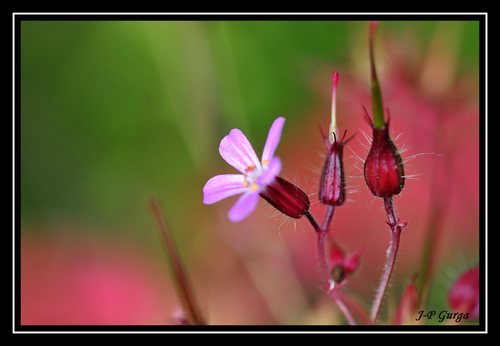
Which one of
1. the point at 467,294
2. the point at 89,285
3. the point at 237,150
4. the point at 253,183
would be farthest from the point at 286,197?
the point at 89,285

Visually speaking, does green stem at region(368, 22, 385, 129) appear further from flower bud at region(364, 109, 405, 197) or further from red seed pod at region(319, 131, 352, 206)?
red seed pod at region(319, 131, 352, 206)

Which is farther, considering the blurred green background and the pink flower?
the blurred green background

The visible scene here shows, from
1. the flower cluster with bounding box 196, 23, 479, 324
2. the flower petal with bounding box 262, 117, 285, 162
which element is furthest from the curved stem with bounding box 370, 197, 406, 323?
the flower petal with bounding box 262, 117, 285, 162

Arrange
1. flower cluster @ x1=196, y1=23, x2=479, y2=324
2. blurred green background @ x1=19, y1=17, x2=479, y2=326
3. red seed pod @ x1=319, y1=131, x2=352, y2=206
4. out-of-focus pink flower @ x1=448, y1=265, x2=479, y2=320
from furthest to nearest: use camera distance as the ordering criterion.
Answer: blurred green background @ x1=19, y1=17, x2=479, y2=326 → out-of-focus pink flower @ x1=448, y1=265, x2=479, y2=320 → red seed pod @ x1=319, y1=131, x2=352, y2=206 → flower cluster @ x1=196, y1=23, x2=479, y2=324

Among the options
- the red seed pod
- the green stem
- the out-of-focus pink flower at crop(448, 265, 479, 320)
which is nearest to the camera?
the green stem
